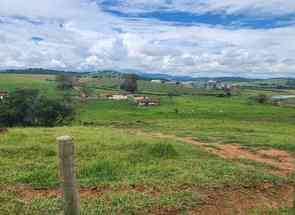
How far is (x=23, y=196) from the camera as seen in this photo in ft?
28.8

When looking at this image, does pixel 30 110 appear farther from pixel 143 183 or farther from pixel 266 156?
pixel 143 183

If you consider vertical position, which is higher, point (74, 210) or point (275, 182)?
point (74, 210)

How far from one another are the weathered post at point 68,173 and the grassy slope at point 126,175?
11.6ft

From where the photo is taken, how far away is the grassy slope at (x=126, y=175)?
26.6 feet

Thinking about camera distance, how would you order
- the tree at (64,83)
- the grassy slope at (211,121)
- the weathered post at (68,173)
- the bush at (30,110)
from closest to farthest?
the weathered post at (68,173) < the grassy slope at (211,121) < the bush at (30,110) < the tree at (64,83)

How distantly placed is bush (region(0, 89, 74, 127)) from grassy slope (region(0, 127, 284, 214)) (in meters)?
24.5

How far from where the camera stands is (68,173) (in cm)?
412

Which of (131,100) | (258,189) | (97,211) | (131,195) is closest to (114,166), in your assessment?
(131,195)

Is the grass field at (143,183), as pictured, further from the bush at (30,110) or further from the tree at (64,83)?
the tree at (64,83)

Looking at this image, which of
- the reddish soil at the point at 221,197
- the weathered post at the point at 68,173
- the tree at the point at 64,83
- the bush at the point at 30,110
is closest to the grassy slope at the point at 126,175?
the reddish soil at the point at 221,197

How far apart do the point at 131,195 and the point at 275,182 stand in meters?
4.85

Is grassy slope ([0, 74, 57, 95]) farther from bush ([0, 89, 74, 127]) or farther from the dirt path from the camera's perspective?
the dirt path

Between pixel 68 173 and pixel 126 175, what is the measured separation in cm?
673

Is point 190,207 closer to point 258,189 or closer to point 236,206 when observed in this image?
point 236,206
